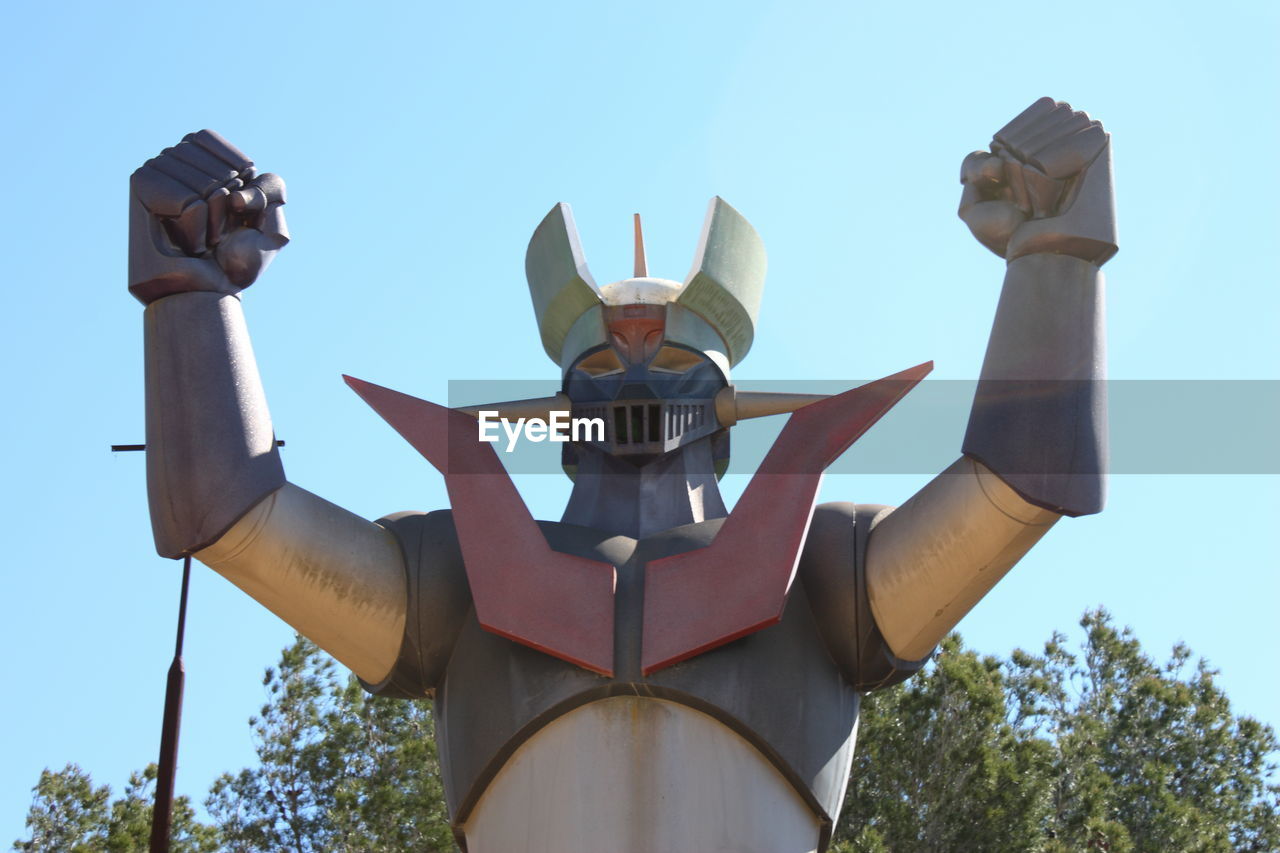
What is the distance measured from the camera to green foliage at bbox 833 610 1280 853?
46.9ft

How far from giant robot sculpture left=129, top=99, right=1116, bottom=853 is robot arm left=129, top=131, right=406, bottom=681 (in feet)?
0.03

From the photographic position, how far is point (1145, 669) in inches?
778

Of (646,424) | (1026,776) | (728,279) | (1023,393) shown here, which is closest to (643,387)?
(646,424)

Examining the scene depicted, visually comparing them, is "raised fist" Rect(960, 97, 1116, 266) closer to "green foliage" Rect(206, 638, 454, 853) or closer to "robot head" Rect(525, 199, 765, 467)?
"robot head" Rect(525, 199, 765, 467)

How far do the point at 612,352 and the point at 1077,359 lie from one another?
83.5 inches

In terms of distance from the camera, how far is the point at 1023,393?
696cm

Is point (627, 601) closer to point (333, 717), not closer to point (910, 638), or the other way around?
point (910, 638)

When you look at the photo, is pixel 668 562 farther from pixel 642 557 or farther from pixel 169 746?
pixel 169 746

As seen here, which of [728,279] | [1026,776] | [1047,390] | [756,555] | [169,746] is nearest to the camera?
[1047,390]

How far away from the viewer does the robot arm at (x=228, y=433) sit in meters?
7.07

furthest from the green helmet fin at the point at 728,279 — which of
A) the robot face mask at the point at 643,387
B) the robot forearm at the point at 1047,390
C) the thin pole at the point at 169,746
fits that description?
the thin pole at the point at 169,746

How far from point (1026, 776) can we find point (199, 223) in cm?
911

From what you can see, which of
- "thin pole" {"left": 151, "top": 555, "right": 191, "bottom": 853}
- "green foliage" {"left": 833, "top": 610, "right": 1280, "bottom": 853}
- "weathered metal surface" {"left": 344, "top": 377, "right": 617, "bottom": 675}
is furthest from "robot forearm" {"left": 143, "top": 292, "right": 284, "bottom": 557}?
"green foliage" {"left": 833, "top": 610, "right": 1280, "bottom": 853}

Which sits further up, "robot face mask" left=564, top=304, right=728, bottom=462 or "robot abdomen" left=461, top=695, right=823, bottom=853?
"robot face mask" left=564, top=304, right=728, bottom=462
